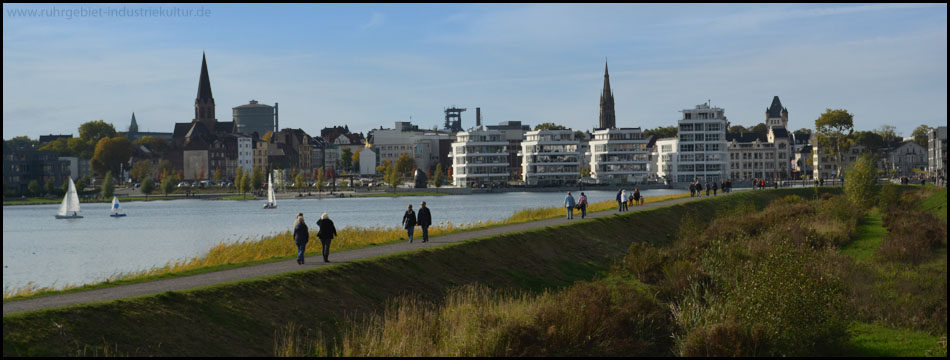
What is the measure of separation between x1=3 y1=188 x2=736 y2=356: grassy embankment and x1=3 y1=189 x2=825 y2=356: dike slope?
0.02 meters

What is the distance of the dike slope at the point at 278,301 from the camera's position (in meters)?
18.3

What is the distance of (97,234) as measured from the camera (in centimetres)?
8194

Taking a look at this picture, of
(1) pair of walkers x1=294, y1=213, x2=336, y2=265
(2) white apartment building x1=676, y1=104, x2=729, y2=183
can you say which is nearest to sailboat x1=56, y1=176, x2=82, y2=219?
(1) pair of walkers x1=294, y1=213, x2=336, y2=265

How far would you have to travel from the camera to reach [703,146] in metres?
187

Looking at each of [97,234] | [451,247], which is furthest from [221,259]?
[97,234]

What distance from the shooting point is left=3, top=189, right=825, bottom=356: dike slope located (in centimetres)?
1828

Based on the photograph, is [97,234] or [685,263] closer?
[685,263]

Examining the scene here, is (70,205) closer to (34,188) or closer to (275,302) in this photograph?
(34,188)

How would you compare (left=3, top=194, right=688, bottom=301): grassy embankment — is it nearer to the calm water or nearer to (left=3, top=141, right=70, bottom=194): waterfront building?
the calm water

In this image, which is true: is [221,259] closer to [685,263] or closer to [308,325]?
[308,325]

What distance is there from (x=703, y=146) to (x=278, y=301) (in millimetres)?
171307

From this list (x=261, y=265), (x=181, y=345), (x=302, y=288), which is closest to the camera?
(x=181, y=345)

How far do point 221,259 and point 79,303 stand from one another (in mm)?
14193

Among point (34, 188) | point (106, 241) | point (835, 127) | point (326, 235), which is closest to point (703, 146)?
point (835, 127)
